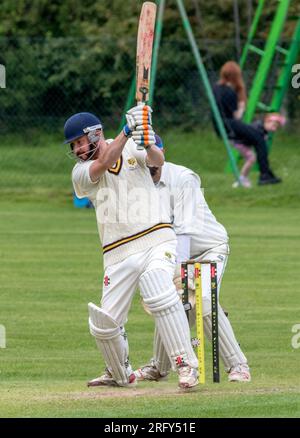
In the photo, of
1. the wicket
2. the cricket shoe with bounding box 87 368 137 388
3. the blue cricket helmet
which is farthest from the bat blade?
the cricket shoe with bounding box 87 368 137 388

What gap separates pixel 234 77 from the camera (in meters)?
21.8

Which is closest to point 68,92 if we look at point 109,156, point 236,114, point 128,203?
point 236,114

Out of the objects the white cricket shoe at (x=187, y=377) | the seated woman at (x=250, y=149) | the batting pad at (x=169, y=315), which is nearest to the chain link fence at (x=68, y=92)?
the seated woman at (x=250, y=149)

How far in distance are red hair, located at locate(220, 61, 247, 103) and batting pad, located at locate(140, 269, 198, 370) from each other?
13.2 m

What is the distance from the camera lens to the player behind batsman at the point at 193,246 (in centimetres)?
934

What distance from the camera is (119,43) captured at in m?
24.2

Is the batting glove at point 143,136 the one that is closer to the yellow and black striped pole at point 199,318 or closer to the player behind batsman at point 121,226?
the player behind batsman at point 121,226

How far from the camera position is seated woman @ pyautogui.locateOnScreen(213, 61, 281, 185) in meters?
21.8

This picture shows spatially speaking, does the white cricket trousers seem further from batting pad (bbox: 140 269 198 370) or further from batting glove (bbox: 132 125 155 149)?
batting glove (bbox: 132 125 155 149)

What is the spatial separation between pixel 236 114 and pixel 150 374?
12.6 meters

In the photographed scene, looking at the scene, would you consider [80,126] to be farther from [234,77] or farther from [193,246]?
[234,77]

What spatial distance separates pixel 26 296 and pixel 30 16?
778 inches

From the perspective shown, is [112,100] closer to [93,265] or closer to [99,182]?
[93,265]

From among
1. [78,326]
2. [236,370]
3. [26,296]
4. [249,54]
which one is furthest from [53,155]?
[236,370]
